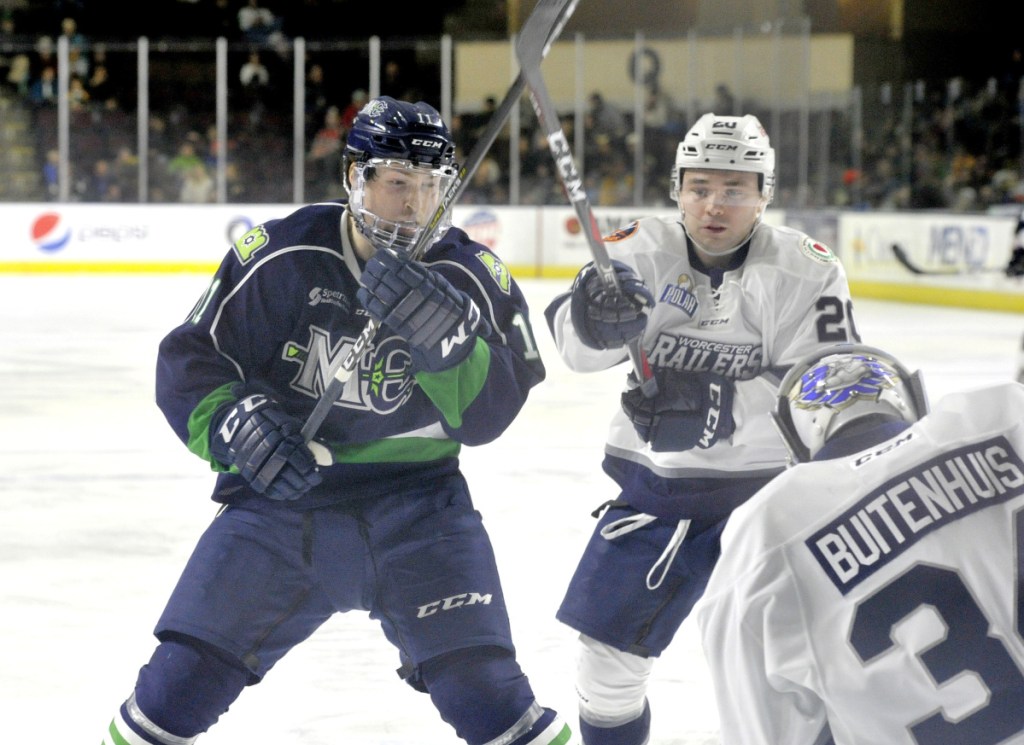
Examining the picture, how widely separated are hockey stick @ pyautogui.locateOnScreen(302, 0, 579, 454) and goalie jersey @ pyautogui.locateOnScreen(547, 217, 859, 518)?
15.8 inches

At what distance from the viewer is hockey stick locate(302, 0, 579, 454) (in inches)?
77.5

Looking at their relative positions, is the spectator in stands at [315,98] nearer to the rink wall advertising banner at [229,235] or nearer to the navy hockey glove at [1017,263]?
the rink wall advertising banner at [229,235]

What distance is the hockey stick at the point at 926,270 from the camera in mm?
10977

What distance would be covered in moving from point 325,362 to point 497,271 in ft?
0.91

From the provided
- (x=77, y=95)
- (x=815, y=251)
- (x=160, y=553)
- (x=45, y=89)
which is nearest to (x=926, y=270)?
(x=77, y=95)

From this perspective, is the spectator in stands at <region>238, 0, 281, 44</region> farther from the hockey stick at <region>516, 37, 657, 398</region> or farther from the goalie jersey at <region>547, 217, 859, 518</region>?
the hockey stick at <region>516, 37, 657, 398</region>

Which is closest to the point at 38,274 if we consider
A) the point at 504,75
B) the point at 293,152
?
the point at 293,152

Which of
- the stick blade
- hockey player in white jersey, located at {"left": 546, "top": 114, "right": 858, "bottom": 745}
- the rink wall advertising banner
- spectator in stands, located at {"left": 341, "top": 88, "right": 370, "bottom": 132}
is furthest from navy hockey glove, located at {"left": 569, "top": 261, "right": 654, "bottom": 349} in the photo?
spectator in stands, located at {"left": 341, "top": 88, "right": 370, "bottom": 132}


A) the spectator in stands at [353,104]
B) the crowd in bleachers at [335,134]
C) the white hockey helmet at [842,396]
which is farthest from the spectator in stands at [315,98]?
the white hockey helmet at [842,396]

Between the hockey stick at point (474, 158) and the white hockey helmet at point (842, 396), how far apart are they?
678 millimetres

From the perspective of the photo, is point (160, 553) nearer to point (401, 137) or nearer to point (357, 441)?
point (357, 441)

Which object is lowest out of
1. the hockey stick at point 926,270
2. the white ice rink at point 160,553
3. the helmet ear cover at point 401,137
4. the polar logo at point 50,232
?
the white ice rink at point 160,553

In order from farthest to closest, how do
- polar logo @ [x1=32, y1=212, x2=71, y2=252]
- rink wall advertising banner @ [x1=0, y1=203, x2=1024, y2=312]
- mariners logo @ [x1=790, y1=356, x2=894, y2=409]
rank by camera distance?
polar logo @ [x1=32, y1=212, x2=71, y2=252], rink wall advertising banner @ [x1=0, y1=203, x2=1024, y2=312], mariners logo @ [x1=790, y1=356, x2=894, y2=409]

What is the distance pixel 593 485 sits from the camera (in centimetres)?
484
